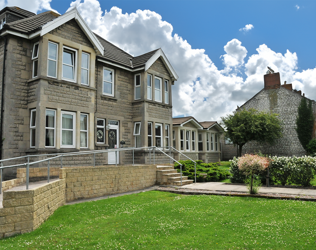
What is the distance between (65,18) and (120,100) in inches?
231

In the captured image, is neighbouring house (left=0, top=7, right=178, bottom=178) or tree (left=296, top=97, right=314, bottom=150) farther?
tree (left=296, top=97, right=314, bottom=150)

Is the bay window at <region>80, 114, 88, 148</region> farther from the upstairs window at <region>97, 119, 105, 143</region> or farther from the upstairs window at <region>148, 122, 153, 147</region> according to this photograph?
the upstairs window at <region>148, 122, 153, 147</region>

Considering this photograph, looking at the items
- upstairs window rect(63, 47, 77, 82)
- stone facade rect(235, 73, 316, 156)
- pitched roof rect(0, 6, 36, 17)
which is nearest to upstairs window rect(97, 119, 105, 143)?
upstairs window rect(63, 47, 77, 82)

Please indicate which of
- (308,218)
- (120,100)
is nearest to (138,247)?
(308,218)

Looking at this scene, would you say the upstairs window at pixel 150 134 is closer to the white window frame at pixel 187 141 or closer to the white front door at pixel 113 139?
the white front door at pixel 113 139

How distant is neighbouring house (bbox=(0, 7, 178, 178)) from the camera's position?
527 inches

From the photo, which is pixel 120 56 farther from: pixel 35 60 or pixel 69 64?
pixel 35 60

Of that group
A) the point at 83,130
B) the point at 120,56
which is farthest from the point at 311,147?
the point at 83,130

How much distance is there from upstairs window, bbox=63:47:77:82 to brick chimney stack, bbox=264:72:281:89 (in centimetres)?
2776

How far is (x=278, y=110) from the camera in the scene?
35.3m

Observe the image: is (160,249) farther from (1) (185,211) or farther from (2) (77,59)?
(2) (77,59)

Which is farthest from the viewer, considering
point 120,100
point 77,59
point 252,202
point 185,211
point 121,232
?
point 120,100

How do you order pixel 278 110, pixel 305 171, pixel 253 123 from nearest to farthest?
pixel 305 171
pixel 253 123
pixel 278 110

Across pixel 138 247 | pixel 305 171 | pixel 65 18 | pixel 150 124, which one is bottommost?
pixel 138 247
